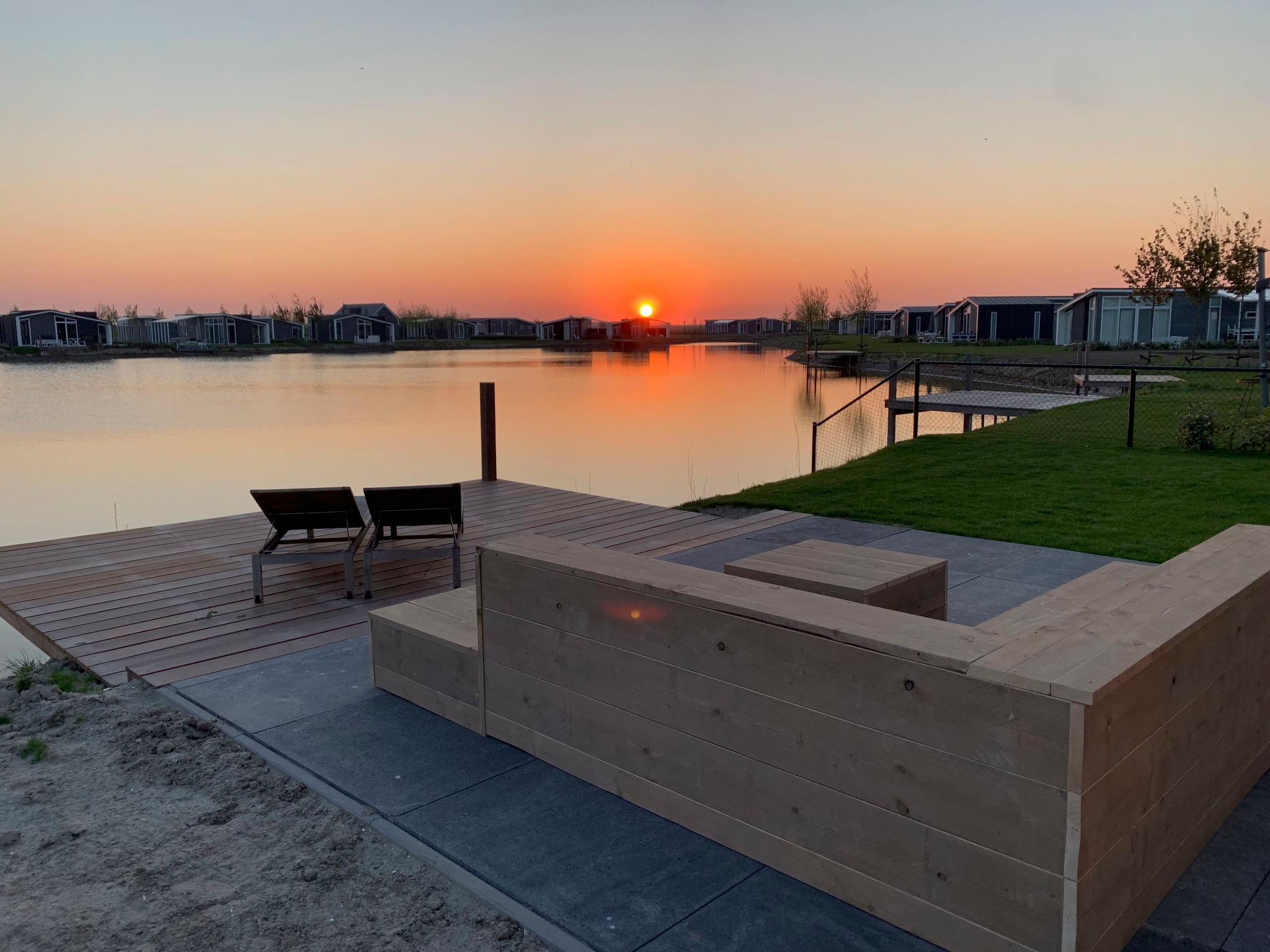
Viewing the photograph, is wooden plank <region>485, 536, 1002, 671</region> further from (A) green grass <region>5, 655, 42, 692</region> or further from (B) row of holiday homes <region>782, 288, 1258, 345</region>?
(B) row of holiday homes <region>782, 288, 1258, 345</region>

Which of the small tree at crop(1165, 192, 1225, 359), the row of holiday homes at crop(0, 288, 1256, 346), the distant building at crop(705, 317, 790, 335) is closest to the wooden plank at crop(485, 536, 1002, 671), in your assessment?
the small tree at crop(1165, 192, 1225, 359)

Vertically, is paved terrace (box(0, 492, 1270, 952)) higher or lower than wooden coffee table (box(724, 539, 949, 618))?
lower

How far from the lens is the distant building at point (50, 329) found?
78938mm

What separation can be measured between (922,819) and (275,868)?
1.90 meters

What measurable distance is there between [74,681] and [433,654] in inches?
79.7

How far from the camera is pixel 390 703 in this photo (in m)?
3.89

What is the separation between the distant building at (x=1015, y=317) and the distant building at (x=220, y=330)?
76152 mm

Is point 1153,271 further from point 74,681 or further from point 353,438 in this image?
point 74,681

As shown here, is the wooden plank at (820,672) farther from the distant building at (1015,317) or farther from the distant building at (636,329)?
the distant building at (636,329)

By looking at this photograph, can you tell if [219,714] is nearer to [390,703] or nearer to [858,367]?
[390,703]

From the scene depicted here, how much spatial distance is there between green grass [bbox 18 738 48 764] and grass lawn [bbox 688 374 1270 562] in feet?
20.3

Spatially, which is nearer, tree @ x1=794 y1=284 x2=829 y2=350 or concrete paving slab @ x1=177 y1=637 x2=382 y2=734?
concrete paving slab @ x1=177 y1=637 x2=382 y2=734

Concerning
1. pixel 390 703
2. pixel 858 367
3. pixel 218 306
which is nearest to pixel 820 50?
pixel 390 703

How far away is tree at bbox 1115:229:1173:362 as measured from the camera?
2972 cm
